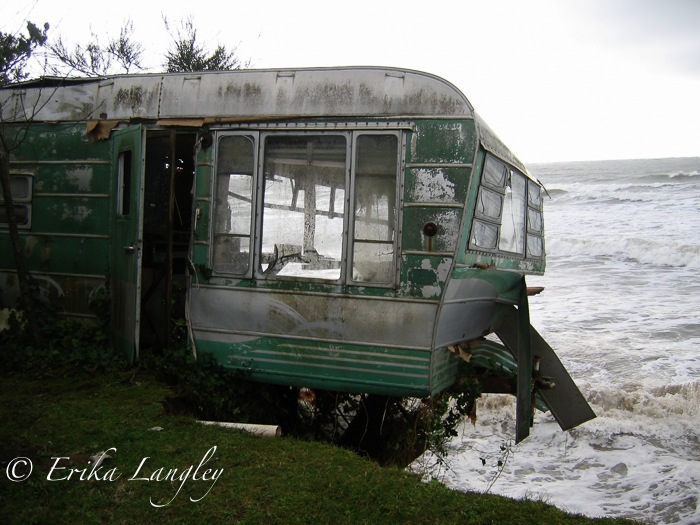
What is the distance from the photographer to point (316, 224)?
5457 mm

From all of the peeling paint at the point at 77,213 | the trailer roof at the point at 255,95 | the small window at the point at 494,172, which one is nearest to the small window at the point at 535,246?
the small window at the point at 494,172

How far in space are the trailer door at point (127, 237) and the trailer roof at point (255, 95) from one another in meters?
0.38

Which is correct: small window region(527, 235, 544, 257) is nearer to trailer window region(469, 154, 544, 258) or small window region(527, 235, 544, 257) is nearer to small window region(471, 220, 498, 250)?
trailer window region(469, 154, 544, 258)

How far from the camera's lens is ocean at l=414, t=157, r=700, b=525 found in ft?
28.9

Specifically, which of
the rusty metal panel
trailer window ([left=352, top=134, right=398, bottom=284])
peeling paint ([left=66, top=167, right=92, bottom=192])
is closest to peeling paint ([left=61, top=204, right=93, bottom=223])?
peeling paint ([left=66, top=167, right=92, bottom=192])

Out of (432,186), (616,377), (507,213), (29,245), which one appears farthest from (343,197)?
(616,377)

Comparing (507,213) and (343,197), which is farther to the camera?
(507,213)

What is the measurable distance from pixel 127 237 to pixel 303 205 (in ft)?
5.82

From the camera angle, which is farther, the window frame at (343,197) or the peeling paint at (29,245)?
the peeling paint at (29,245)

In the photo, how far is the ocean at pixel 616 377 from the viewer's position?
881 cm

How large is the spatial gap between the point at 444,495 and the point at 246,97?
375cm

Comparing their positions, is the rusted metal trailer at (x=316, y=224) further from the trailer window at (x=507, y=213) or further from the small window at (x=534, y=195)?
the small window at (x=534, y=195)

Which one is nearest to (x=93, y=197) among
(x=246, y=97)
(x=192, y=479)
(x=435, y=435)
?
(x=246, y=97)

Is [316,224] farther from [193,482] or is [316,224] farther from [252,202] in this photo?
[193,482]
